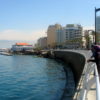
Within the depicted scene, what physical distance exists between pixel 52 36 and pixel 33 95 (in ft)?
566

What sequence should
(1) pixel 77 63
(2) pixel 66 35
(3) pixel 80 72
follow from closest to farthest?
(3) pixel 80 72, (1) pixel 77 63, (2) pixel 66 35

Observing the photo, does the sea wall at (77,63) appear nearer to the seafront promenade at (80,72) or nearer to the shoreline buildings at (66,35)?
the seafront promenade at (80,72)

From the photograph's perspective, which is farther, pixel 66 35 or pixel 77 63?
pixel 66 35

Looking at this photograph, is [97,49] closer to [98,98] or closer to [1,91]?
[98,98]

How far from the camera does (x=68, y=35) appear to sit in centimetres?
16312

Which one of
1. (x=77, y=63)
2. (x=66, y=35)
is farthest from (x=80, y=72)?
(x=66, y=35)

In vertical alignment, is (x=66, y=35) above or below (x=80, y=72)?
above

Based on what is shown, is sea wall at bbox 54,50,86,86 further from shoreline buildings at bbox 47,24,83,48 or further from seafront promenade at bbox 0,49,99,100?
shoreline buildings at bbox 47,24,83,48

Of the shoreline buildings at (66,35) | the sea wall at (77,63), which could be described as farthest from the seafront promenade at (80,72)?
the shoreline buildings at (66,35)

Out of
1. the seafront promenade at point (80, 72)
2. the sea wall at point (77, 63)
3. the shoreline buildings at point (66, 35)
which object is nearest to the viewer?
the seafront promenade at point (80, 72)

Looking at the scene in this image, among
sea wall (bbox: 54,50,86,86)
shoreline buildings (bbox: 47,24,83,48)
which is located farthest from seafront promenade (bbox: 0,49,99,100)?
shoreline buildings (bbox: 47,24,83,48)

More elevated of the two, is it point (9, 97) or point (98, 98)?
point (98, 98)

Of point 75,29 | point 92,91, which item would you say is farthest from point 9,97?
point 75,29

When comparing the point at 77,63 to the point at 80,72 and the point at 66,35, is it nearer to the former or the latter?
the point at 80,72
